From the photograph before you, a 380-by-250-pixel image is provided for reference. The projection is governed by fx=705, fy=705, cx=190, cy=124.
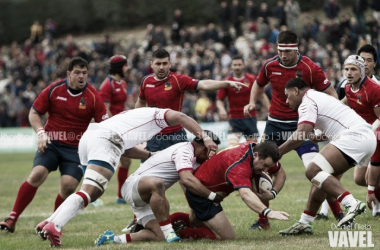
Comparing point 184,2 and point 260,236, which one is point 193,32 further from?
point 260,236

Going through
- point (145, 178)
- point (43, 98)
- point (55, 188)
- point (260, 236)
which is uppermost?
point (43, 98)

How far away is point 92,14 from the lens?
162 ft

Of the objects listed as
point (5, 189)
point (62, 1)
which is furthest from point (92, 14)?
point (5, 189)

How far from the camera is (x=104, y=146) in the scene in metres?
8.68

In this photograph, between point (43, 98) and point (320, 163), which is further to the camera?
point (43, 98)

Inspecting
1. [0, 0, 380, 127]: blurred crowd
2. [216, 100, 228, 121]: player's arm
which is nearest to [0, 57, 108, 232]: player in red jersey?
[216, 100, 228, 121]: player's arm

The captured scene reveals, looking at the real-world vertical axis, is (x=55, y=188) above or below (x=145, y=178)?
below

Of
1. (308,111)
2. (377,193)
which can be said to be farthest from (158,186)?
(377,193)

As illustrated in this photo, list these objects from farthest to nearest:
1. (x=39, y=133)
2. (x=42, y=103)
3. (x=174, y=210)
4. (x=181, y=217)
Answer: (x=174, y=210), (x=42, y=103), (x=39, y=133), (x=181, y=217)

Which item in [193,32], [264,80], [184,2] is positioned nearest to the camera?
[264,80]

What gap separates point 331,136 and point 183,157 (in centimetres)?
193

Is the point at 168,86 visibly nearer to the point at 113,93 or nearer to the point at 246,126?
the point at 113,93

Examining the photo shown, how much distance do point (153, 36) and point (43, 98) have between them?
84.6ft

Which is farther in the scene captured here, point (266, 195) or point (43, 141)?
point (43, 141)
